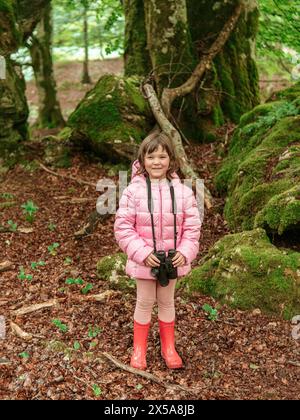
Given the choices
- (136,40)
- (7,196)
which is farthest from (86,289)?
(136,40)

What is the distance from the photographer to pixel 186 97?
30.5ft

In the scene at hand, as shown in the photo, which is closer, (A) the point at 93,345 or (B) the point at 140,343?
(B) the point at 140,343

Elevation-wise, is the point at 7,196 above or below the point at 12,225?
above

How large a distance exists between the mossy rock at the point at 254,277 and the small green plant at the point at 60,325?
1.40 meters

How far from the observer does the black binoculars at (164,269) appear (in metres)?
3.81

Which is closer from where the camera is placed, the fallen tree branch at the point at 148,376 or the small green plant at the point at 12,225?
the fallen tree branch at the point at 148,376

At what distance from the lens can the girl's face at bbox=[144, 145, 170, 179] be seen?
12.6 feet

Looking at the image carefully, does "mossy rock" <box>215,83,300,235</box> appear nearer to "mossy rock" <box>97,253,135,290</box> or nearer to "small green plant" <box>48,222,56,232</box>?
"mossy rock" <box>97,253,135,290</box>

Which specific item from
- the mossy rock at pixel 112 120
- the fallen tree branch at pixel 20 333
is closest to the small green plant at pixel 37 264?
the fallen tree branch at pixel 20 333

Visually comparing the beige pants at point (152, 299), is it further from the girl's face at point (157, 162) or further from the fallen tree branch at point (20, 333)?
the fallen tree branch at point (20, 333)

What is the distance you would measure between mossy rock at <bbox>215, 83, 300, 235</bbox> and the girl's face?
1842mm

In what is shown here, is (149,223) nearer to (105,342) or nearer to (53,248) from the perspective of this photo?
(105,342)

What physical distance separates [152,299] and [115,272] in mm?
1585

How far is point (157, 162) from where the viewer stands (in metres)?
3.86
